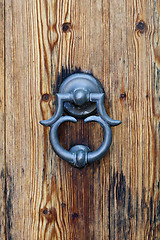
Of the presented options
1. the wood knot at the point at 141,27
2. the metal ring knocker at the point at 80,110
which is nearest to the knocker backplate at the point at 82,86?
the metal ring knocker at the point at 80,110

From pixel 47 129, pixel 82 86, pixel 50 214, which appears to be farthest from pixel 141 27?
pixel 50 214

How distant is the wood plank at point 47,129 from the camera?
0.62 meters

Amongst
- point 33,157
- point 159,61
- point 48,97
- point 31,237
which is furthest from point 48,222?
point 159,61

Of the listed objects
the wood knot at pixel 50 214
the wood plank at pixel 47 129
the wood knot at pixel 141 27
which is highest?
the wood knot at pixel 141 27

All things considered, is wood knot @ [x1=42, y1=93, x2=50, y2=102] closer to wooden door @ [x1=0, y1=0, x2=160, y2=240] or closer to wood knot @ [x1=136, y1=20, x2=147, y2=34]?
wooden door @ [x1=0, y1=0, x2=160, y2=240]

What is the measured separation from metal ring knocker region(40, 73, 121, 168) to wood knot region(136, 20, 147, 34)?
0.16 m

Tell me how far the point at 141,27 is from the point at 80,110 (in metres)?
0.24

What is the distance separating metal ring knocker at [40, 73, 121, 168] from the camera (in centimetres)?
54

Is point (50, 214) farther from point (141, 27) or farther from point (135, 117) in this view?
point (141, 27)

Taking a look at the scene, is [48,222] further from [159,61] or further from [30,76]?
[159,61]

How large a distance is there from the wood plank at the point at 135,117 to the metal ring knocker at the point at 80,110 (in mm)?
63

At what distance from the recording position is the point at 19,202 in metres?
0.64

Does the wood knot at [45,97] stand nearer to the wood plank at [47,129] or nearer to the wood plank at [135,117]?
the wood plank at [47,129]

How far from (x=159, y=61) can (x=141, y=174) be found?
0.27 meters
